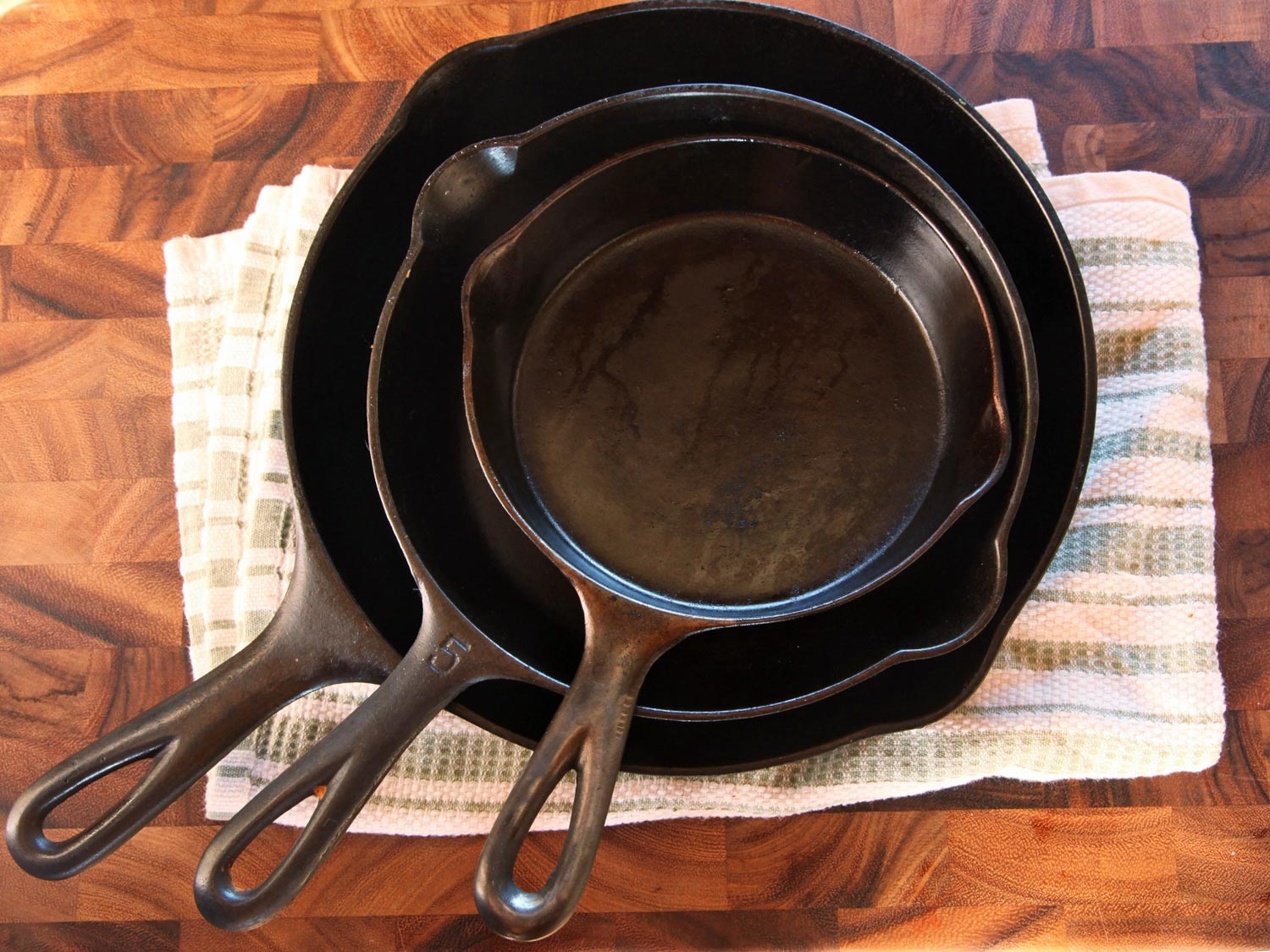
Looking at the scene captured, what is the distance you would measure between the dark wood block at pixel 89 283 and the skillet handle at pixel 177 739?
1.05 ft

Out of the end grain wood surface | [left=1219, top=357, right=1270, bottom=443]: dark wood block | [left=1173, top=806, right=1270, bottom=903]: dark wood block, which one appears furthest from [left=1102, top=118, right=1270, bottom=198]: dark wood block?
[left=1173, top=806, right=1270, bottom=903]: dark wood block

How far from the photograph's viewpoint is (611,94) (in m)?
0.55

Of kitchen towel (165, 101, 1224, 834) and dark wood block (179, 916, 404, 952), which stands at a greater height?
kitchen towel (165, 101, 1224, 834)

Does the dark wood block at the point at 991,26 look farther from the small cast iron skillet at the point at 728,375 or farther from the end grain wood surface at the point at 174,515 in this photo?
the small cast iron skillet at the point at 728,375

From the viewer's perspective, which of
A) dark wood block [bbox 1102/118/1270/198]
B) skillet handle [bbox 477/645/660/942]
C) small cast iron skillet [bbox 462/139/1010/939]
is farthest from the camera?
dark wood block [bbox 1102/118/1270/198]

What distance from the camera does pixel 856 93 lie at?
533 mm

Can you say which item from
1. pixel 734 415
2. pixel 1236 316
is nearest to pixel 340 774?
pixel 734 415

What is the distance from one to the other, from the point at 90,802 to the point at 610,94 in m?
0.56

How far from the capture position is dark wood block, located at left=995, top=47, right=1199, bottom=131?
655 millimetres

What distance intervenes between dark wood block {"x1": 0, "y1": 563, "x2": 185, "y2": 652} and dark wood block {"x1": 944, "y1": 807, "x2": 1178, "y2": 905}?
54 centimetres

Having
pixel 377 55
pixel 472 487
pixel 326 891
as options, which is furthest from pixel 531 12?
pixel 326 891

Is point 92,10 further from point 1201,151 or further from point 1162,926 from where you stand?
point 1162,926

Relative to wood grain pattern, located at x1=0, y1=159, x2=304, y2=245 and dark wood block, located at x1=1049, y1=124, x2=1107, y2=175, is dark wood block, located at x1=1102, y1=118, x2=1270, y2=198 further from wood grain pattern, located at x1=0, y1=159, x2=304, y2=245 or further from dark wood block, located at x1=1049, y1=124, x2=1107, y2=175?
wood grain pattern, located at x1=0, y1=159, x2=304, y2=245

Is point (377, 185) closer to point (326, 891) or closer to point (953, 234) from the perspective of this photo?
point (953, 234)
